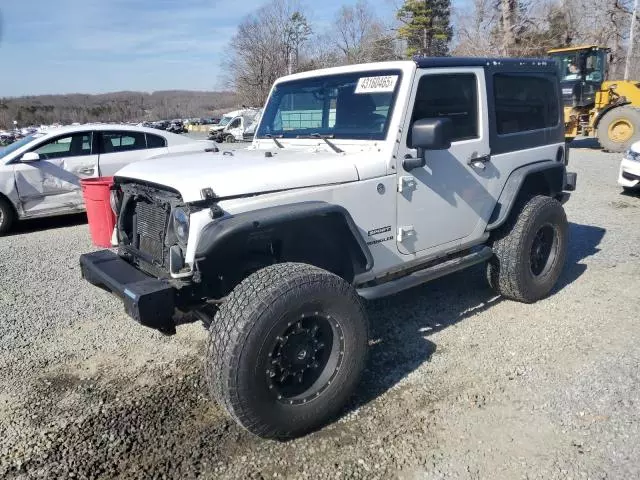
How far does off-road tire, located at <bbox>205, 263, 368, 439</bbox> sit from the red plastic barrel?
1.53 m

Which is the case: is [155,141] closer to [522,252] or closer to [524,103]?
[524,103]

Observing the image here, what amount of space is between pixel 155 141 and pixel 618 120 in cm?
1306

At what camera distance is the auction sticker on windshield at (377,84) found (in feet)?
11.7

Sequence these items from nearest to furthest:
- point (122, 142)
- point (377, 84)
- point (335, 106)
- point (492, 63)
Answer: point (377, 84)
point (335, 106)
point (492, 63)
point (122, 142)

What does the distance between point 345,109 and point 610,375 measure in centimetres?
261

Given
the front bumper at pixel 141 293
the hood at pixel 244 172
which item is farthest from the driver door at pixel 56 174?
the front bumper at pixel 141 293

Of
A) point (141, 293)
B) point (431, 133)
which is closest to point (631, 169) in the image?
point (431, 133)

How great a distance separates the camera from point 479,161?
403cm

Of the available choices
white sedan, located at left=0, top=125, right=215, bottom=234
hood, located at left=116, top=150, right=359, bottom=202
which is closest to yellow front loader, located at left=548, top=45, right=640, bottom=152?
white sedan, located at left=0, top=125, right=215, bottom=234

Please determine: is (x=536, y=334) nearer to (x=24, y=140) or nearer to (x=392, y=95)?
(x=392, y=95)

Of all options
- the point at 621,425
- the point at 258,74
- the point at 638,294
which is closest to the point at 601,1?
the point at 258,74

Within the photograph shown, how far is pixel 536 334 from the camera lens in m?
4.04

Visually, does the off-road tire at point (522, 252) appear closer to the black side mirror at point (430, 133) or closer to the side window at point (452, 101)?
the side window at point (452, 101)

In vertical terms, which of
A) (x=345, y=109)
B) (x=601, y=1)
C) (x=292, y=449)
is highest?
(x=601, y=1)
